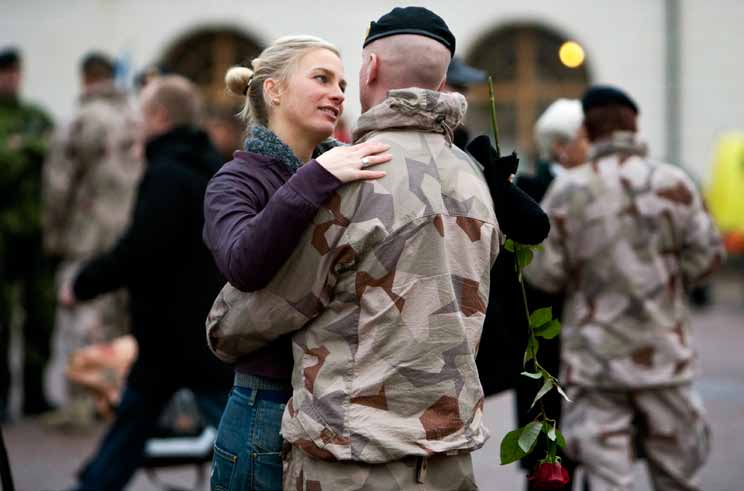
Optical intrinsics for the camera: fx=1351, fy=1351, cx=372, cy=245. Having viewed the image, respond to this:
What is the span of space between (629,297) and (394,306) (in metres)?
2.65

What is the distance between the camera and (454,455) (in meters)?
3.15

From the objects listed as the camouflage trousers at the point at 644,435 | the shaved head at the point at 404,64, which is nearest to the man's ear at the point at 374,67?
the shaved head at the point at 404,64

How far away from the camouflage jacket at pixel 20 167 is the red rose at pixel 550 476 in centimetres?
650

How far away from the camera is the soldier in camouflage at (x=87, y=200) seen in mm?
9055

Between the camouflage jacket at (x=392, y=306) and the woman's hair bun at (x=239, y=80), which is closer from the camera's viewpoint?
the camouflage jacket at (x=392, y=306)

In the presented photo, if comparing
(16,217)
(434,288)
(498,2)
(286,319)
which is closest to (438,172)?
(434,288)

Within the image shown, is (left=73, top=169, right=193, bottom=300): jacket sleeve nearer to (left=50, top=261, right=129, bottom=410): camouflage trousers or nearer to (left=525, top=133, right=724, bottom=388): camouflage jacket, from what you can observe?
(left=525, top=133, right=724, bottom=388): camouflage jacket

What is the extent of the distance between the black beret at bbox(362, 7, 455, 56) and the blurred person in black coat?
812mm

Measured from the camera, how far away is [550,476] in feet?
11.0

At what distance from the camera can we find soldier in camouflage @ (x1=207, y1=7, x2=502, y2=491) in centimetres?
305

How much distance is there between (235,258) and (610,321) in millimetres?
2836

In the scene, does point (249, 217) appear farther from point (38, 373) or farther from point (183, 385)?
point (38, 373)

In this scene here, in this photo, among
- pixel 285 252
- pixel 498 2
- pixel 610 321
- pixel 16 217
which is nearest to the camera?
pixel 285 252

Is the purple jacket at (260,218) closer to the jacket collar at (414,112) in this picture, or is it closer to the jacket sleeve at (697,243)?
the jacket collar at (414,112)
